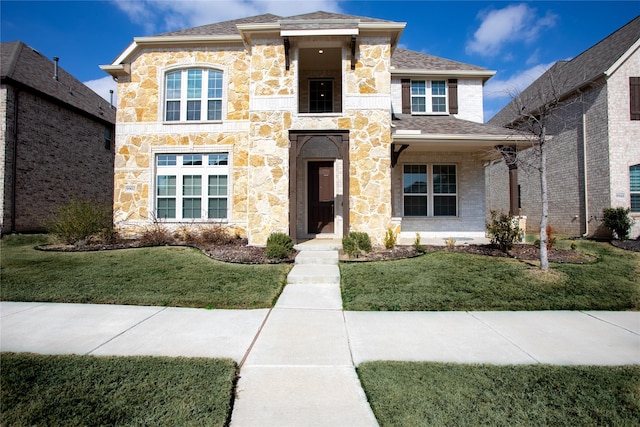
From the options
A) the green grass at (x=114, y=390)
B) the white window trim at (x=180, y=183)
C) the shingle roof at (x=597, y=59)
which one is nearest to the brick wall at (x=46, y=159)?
the white window trim at (x=180, y=183)

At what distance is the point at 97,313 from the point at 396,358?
4572 mm

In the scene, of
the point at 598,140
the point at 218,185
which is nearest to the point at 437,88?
the point at 598,140

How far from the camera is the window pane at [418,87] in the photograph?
13.8m

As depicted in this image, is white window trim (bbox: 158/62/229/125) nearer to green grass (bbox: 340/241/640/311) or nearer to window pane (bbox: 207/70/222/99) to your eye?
window pane (bbox: 207/70/222/99)

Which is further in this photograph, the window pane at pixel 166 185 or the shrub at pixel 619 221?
the shrub at pixel 619 221

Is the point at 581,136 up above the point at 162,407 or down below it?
above

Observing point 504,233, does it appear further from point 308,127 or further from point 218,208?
point 218,208

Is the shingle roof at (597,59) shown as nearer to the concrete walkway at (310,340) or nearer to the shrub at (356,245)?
the shrub at (356,245)

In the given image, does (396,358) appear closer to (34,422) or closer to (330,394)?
(330,394)

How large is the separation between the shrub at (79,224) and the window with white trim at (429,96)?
1281 cm

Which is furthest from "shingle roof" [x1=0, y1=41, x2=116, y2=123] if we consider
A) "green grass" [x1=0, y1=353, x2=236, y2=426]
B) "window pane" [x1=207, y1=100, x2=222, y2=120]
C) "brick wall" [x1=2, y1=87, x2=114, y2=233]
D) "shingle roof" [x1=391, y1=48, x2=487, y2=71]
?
"shingle roof" [x1=391, y1=48, x2=487, y2=71]

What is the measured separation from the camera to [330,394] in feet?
9.34

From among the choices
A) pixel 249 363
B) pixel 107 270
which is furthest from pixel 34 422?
pixel 107 270

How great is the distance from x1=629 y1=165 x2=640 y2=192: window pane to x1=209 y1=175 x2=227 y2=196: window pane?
53.5ft
